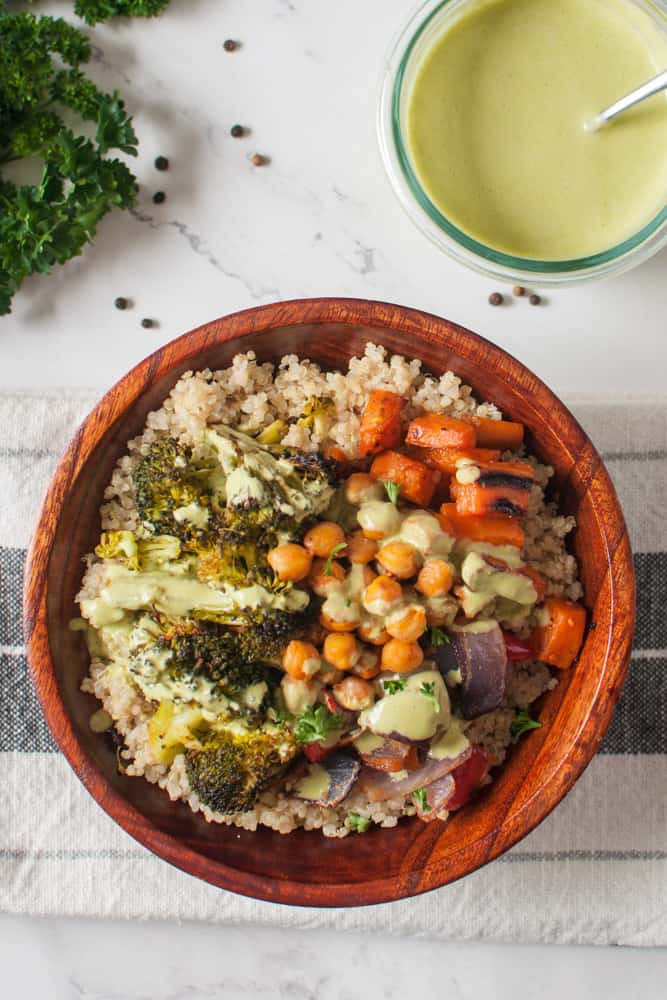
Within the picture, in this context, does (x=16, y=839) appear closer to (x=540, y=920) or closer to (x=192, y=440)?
(x=192, y=440)

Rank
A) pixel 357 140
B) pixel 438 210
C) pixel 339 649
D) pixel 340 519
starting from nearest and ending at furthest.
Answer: pixel 339 649 → pixel 340 519 → pixel 438 210 → pixel 357 140

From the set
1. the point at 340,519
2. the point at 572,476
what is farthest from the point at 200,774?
the point at 572,476

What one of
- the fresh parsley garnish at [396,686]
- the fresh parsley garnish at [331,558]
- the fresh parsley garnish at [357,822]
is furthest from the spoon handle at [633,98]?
the fresh parsley garnish at [357,822]

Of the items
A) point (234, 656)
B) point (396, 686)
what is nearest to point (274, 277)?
point (234, 656)

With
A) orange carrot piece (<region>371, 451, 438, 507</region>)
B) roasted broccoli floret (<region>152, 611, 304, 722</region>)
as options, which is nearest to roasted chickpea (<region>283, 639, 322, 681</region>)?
roasted broccoli floret (<region>152, 611, 304, 722</region>)

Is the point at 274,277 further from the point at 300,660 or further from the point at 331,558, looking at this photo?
the point at 300,660
